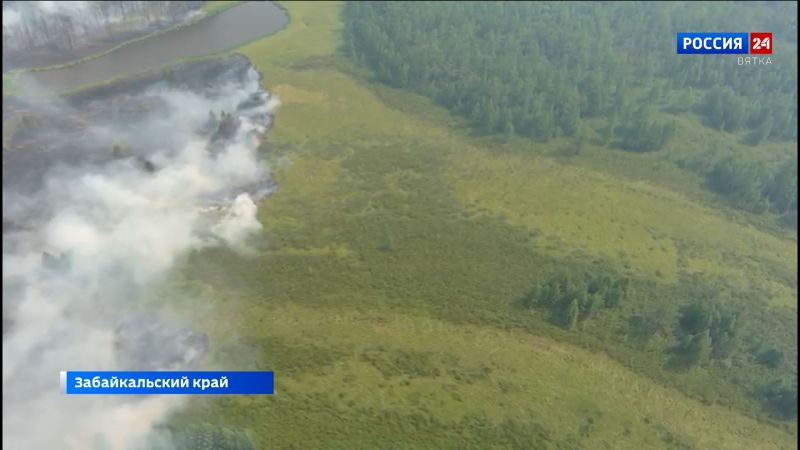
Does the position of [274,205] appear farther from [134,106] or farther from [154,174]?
[134,106]

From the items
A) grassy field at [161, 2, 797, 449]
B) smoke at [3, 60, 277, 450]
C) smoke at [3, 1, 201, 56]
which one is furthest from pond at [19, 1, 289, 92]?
grassy field at [161, 2, 797, 449]

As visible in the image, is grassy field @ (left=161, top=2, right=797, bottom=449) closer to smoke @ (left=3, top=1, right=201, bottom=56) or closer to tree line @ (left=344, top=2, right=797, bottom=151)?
tree line @ (left=344, top=2, right=797, bottom=151)

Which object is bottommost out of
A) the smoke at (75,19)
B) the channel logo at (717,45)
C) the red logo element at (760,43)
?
the red logo element at (760,43)

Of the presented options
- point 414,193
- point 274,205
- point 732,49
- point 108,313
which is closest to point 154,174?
point 274,205
